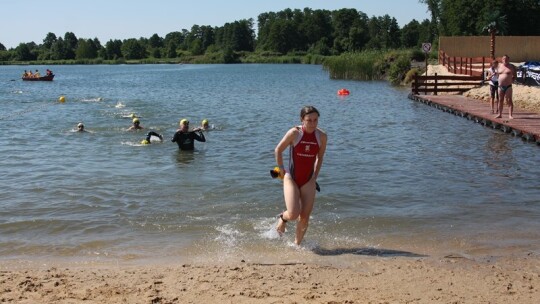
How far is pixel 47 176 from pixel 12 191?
1.57 meters

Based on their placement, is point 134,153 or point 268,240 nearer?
point 268,240

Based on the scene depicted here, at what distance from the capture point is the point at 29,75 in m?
61.9

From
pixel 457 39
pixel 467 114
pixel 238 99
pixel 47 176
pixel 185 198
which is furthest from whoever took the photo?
pixel 457 39

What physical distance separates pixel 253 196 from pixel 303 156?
3.77m

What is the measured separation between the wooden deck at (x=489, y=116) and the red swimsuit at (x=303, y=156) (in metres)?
10.4

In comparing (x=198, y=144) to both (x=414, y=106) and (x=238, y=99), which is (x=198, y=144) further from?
(x=238, y=99)

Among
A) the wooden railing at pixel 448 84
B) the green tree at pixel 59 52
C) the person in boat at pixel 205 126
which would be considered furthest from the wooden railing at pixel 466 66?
the green tree at pixel 59 52

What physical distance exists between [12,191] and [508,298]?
922cm

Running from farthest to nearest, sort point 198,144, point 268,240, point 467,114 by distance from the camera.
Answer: point 467,114 < point 198,144 < point 268,240

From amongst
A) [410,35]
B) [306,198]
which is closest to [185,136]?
[306,198]

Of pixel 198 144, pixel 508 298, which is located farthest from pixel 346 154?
pixel 508 298

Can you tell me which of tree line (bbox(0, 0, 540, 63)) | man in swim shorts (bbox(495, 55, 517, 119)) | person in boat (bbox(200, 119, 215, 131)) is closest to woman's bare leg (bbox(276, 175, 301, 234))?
man in swim shorts (bbox(495, 55, 517, 119))

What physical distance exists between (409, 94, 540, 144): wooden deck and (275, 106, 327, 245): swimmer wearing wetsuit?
10.4 m

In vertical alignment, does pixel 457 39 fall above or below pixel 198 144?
above
